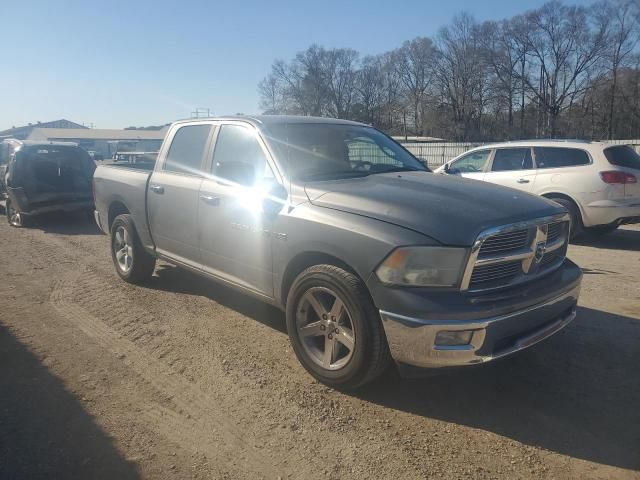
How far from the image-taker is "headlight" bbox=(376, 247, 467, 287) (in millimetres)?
3080

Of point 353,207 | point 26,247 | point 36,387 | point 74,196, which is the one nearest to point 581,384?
point 353,207

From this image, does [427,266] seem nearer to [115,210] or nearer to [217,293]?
[217,293]

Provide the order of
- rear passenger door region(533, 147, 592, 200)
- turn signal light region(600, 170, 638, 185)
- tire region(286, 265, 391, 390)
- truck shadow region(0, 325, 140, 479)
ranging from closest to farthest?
1. truck shadow region(0, 325, 140, 479)
2. tire region(286, 265, 391, 390)
3. turn signal light region(600, 170, 638, 185)
4. rear passenger door region(533, 147, 592, 200)

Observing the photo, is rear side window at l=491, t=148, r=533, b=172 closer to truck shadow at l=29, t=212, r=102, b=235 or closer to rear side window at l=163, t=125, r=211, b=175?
rear side window at l=163, t=125, r=211, b=175

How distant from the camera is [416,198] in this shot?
11.7 ft

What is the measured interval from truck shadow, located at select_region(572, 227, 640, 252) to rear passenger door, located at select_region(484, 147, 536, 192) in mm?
1338

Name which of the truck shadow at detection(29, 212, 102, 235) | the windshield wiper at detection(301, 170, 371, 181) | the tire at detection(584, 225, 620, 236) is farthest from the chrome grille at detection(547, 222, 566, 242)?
the truck shadow at detection(29, 212, 102, 235)

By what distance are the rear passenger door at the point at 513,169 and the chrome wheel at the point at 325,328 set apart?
254 inches

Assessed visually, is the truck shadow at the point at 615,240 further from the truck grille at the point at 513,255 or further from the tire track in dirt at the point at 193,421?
the tire track in dirt at the point at 193,421

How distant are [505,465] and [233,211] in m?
2.73

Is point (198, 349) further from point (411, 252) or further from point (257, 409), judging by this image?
point (411, 252)

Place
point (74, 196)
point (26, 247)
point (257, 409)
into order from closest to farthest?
point (257, 409) → point (26, 247) → point (74, 196)

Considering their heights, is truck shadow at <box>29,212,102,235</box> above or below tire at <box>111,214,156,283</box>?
below

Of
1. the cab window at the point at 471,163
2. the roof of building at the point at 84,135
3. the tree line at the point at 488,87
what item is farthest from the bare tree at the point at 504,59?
the cab window at the point at 471,163
